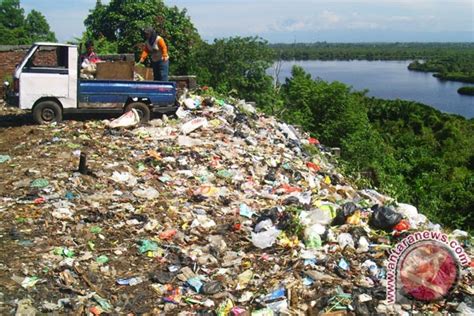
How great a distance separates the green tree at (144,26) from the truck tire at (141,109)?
28.1ft

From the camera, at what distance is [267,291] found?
3.95m

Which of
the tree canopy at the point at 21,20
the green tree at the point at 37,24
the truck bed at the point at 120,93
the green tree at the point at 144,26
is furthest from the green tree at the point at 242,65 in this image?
the green tree at the point at 37,24

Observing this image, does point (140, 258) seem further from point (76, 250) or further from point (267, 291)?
point (267, 291)

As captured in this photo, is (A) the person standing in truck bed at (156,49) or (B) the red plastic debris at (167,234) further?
(A) the person standing in truck bed at (156,49)

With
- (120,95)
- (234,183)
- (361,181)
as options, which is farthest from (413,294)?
(120,95)

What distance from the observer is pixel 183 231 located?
491cm

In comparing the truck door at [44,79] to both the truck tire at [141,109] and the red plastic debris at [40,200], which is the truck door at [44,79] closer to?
the truck tire at [141,109]

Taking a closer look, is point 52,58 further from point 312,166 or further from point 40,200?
point 312,166

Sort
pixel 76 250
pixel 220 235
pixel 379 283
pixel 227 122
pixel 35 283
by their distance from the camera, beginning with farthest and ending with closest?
pixel 227 122 < pixel 220 235 < pixel 76 250 < pixel 379 283 < pixel 35 283

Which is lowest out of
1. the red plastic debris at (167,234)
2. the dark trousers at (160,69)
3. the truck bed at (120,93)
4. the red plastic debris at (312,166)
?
the red plastic debris at (167,234)

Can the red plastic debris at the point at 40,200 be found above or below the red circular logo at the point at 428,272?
above

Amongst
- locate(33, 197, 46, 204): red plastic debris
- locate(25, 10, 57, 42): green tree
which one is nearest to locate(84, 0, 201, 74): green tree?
locate(33, 197, 46, 204): red plastic debris

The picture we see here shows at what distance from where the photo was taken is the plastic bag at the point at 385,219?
495 cm

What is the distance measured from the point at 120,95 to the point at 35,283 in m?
4.61
